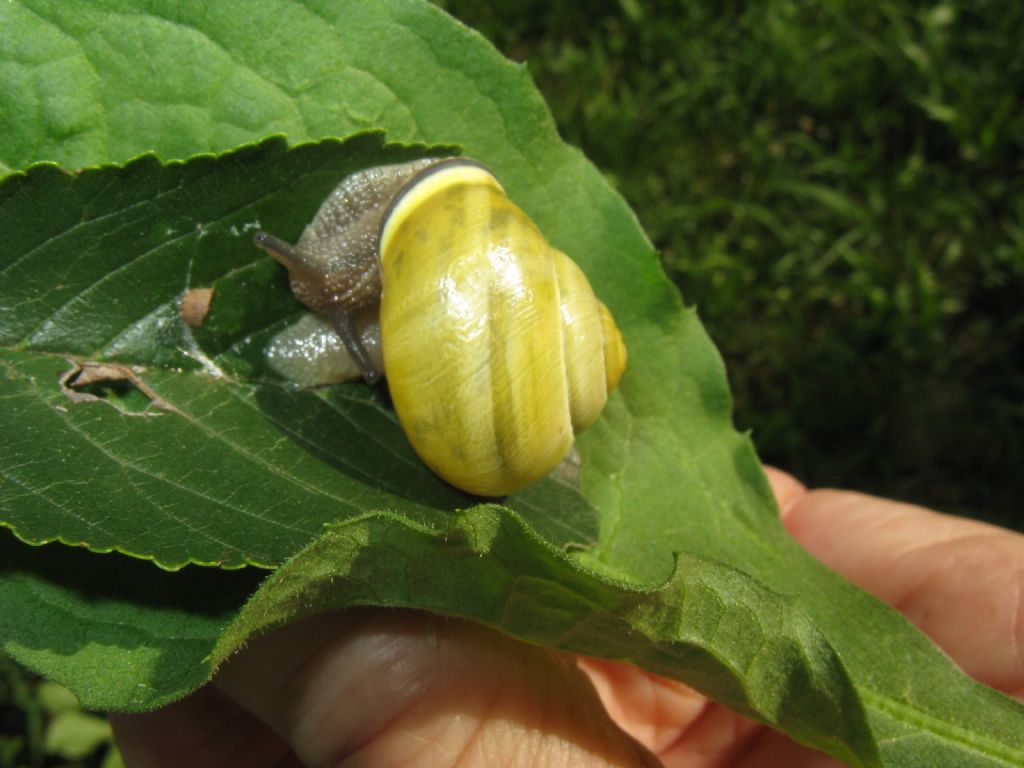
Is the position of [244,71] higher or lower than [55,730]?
higher

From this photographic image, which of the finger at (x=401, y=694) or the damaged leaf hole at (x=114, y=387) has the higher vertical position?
the damaged leaf hole at (x=114, y=387)

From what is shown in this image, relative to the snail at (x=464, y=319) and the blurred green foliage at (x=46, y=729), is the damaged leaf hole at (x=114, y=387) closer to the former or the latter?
the snail at (x=464, y=319)

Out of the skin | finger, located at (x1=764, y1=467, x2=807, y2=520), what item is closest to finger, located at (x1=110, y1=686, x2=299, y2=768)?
the skin

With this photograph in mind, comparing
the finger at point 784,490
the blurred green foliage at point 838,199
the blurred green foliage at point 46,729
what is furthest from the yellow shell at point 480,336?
the blurred green foliage at point 46,729

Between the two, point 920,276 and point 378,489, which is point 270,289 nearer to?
point 378,489

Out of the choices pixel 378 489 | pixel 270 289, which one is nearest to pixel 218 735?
pixel 378 489

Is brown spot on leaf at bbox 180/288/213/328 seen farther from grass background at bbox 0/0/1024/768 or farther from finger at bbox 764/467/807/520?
grass background at bbox 0/0/1024/768

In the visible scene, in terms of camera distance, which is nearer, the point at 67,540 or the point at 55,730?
the point at 67,540
